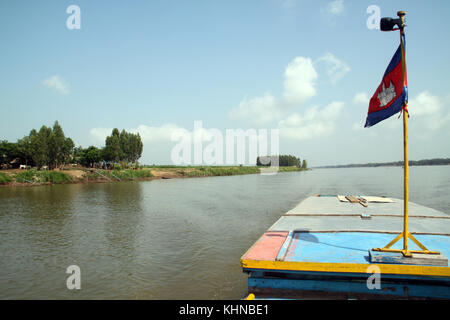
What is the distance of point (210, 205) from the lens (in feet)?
69.5

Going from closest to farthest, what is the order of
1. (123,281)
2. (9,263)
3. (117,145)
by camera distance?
(123,281) < (9,263) < (117,145)

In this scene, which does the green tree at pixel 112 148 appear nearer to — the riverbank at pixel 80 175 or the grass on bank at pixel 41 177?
the riverbank at pixel 80 175

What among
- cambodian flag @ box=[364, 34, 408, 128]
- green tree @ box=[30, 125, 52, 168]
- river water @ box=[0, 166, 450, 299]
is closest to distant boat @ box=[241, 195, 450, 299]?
river water @ box=[0, 166, 450, 299]

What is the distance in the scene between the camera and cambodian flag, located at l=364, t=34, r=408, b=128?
4.94 m

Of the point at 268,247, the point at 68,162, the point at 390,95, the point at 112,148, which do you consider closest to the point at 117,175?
the point at 112,148

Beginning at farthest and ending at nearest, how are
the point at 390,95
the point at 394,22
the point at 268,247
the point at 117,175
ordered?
the point at 117,175 < the point at 268,247 < the point at 390,95 < the point at 394,22

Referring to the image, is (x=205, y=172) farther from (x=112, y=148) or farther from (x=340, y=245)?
(x=340, y=245)

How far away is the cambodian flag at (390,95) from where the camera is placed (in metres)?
4.94

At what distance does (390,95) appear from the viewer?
209 inches

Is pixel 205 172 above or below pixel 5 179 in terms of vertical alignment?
below

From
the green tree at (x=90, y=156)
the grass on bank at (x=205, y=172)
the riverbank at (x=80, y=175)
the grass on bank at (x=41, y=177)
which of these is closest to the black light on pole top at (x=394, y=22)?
the riverbank at (x=80, y=175)
